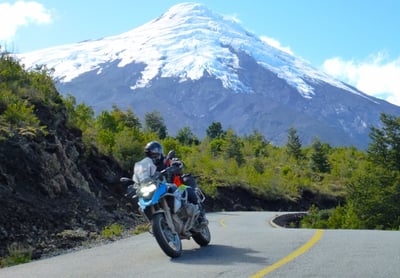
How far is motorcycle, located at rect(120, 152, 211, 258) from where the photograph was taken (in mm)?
8477

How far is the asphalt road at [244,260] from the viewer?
725cm

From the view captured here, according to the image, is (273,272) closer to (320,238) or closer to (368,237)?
(320,238)

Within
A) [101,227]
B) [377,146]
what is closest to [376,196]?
[377,146]

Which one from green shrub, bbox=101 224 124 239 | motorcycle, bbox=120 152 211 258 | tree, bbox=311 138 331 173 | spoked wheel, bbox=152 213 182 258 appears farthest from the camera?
tree, bbox=311 138 331 173

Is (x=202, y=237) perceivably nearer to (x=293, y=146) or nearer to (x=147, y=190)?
(x=147, y=190)

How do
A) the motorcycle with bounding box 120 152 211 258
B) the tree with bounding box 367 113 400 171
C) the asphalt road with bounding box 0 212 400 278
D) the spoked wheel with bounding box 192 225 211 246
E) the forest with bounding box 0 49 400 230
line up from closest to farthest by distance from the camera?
the asphalt road with bounding box 0 212 400 278 → the motorcycle with bounding box 120 152 211 258 → the spoked wheel with bounding box 192 225 211 246 → the forest with bounding box 0 49 400 230 → the tree with bounding box 367 113 400 171

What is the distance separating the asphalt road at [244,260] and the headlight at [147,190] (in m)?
0.98

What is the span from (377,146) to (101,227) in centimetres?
3850

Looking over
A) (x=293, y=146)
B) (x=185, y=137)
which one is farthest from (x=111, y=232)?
(x=293, y=146)

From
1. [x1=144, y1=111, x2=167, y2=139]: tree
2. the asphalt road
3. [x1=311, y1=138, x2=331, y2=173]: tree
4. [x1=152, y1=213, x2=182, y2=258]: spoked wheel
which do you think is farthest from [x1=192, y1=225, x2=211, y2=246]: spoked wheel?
[x1=144, y1=111, x2=167, y2=139]: tree

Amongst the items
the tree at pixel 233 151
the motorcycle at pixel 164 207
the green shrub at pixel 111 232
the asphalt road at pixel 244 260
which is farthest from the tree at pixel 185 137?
the motorcycle at pixel 164 207

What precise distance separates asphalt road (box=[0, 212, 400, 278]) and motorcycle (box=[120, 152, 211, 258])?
306mm

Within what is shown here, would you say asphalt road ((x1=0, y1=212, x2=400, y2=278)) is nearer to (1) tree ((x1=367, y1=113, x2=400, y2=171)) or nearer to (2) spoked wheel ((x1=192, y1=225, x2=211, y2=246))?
(2) spoked wheel ((x1=192, y1=225, x2=211, y2=246))

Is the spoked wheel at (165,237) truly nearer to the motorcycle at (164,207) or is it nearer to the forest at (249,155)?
the motorcycle at (164,207)
